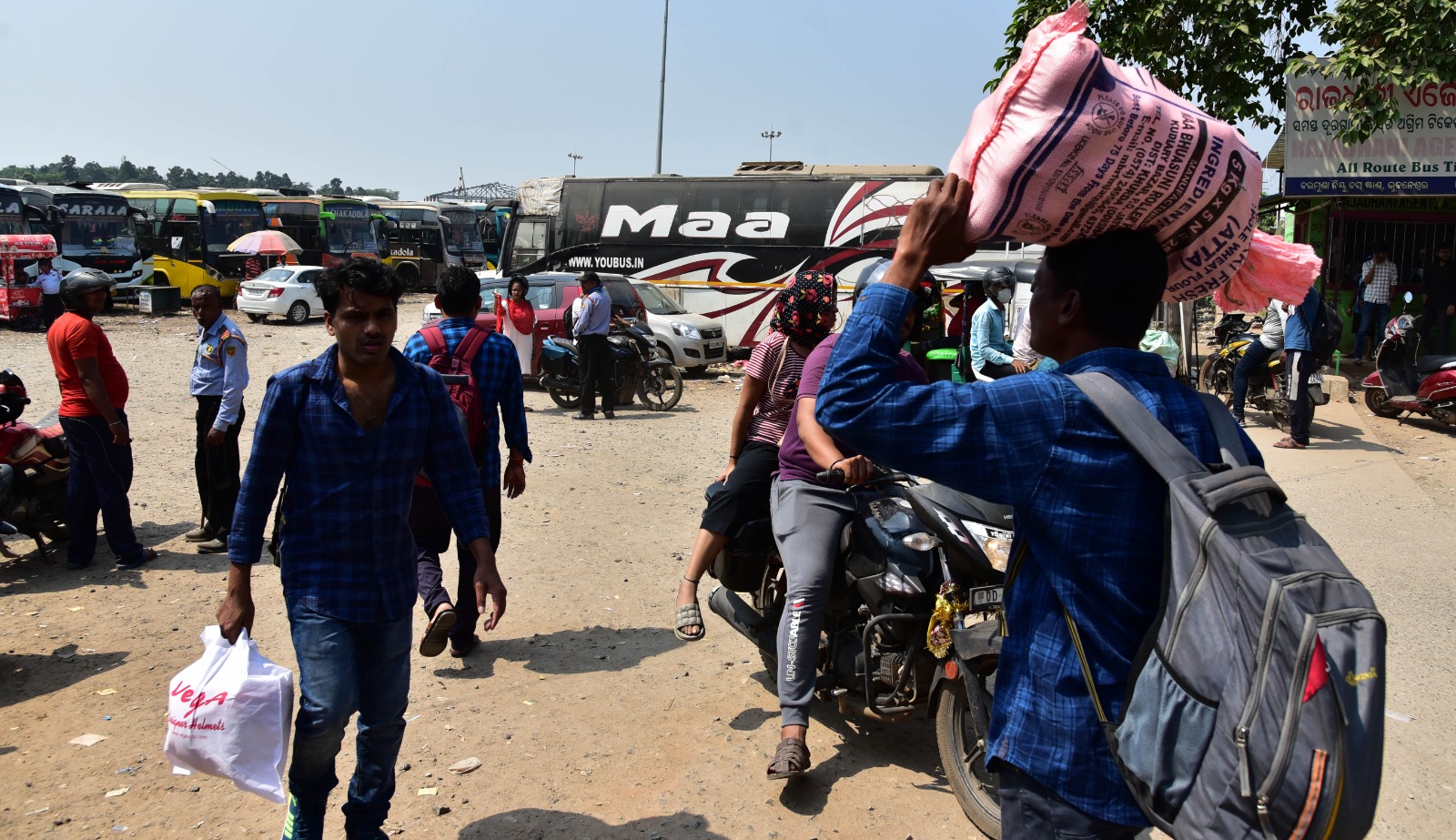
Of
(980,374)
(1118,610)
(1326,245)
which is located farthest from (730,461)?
(1326,245)

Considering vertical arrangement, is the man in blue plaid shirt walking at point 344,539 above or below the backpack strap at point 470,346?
below

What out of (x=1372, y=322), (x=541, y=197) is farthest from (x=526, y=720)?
(x=541, y=197)

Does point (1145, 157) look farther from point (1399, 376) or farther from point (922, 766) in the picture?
point (1399, 376)

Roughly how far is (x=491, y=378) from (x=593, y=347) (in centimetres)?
813

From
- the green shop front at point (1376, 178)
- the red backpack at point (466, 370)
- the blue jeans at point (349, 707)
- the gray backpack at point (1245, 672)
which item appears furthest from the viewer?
the green shop front at point (1376, 178)

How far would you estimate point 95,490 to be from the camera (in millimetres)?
6469

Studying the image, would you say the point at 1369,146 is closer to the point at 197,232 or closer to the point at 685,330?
the point at 685,330

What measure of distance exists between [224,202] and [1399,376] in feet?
95.5

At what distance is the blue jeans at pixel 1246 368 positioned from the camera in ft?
37.2

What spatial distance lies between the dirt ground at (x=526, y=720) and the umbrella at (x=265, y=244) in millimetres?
22152

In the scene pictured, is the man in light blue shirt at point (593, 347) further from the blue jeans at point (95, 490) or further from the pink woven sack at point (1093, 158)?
the pink woven sack at point (1093, 158)

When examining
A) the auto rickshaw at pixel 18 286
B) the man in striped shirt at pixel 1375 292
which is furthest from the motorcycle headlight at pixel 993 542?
the auto rickshaw at pixel 18 286

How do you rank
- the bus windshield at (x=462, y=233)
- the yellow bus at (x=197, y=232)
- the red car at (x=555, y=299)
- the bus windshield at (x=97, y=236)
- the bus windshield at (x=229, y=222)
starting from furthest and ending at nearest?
the bus windshield at (x=462, y=233) → the bus windshield at (x=229, y=222) → the yellow bus at (x=197, y=232) → the bus windshield at (x=97, y=236) → the red car at (x=555, y=299)

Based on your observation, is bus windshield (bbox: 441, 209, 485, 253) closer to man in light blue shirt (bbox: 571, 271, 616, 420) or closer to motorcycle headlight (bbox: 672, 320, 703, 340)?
motorcycle headlight (bbox: 672, 320, 703, 340)
